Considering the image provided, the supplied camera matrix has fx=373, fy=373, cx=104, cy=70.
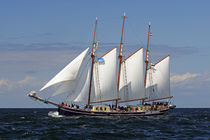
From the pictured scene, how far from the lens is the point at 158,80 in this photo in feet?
297

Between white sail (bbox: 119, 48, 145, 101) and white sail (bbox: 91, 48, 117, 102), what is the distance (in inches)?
170

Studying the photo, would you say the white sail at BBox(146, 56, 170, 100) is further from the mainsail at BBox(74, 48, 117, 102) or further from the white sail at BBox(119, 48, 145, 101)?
the mainsail at BBox(74, 48, 117, 102)

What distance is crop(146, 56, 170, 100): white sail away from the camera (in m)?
90.3

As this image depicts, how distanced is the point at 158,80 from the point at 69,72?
27.1 metres

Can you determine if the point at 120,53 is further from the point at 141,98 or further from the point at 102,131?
the point at 102,131

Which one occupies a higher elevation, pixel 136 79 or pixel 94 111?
pixel 136 79

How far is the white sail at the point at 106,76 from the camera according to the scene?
77.4 m

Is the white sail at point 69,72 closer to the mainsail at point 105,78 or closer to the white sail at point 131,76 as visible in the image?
the mainsail at point 105,78

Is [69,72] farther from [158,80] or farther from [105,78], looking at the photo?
[158,80]

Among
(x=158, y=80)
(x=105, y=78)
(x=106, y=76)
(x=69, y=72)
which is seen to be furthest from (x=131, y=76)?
(x=69, y=72)

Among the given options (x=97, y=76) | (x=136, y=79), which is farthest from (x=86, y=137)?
(x=136, y=79)

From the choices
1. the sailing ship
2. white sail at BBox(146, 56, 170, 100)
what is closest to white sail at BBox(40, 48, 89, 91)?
the sailing ship

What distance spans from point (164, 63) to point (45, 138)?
52.5 meters

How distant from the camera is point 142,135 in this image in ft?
156
